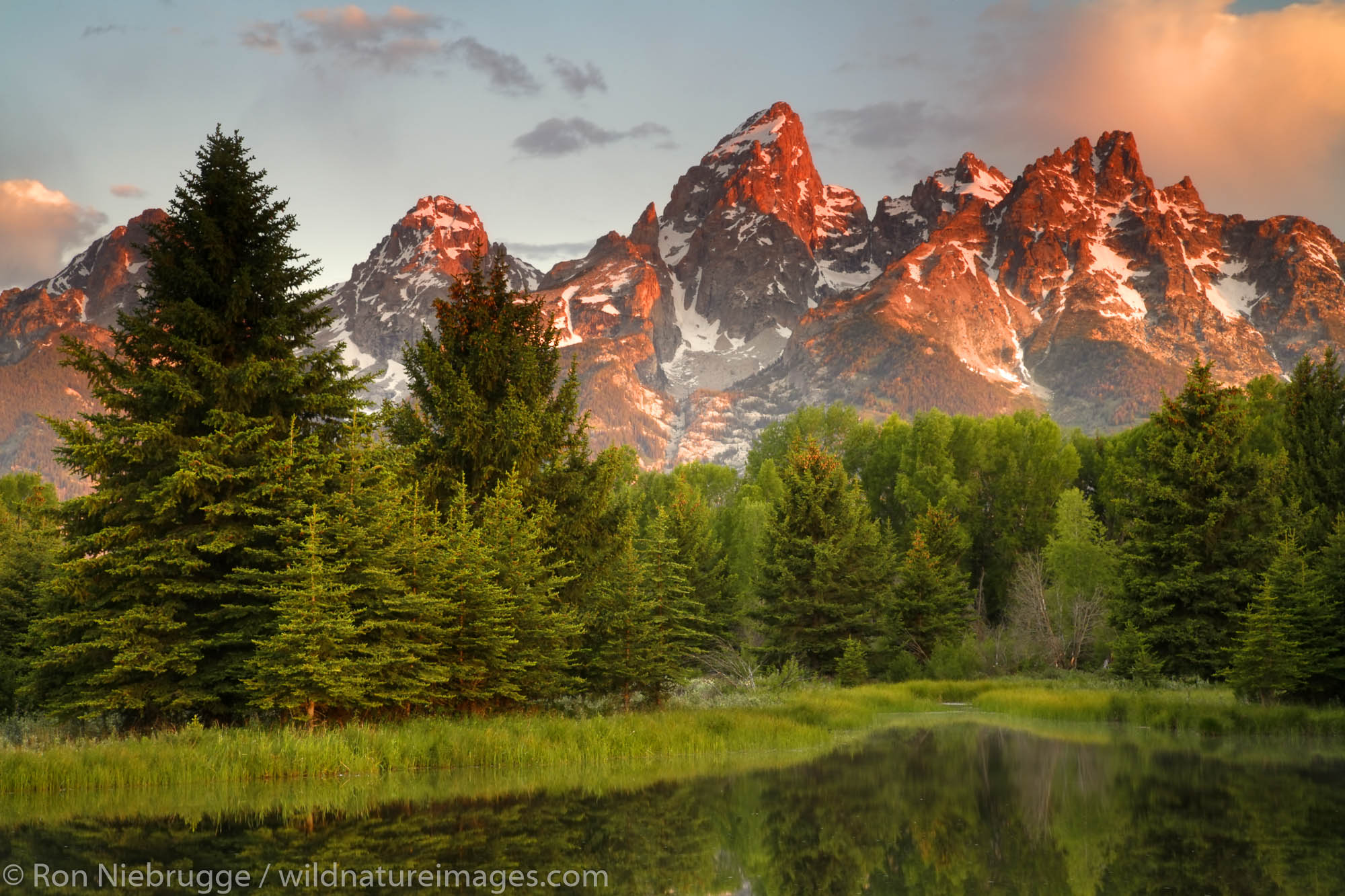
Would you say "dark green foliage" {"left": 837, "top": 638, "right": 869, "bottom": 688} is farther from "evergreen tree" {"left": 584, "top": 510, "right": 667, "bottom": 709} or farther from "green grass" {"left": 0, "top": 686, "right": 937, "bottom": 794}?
"evergreen tree" {"left": 584, "top": 510, "right": 667, "bottom": 709}

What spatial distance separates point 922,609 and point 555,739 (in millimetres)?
30435

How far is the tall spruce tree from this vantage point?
20047 millimetres

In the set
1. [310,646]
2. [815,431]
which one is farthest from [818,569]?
[815,431]

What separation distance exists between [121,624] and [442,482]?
33.7ft

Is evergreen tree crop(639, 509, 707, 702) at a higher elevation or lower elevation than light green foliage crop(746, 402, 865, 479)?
lower

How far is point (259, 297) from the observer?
23516 mm

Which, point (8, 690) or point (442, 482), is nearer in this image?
point (8, 690)

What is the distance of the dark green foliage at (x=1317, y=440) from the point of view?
4372cm

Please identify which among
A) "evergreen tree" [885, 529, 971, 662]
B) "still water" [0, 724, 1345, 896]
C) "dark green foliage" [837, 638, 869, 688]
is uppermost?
"evergreen tree" [885, 529, 971, 662]

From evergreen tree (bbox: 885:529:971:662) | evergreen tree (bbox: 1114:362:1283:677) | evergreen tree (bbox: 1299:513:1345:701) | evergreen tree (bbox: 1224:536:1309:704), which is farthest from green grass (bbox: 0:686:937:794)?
evergreen tree (bbox: 885:529:971:662)

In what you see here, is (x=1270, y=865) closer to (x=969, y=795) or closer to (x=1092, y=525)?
(x=969, y=795)

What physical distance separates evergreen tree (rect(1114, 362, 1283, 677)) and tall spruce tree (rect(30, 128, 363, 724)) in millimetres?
28762

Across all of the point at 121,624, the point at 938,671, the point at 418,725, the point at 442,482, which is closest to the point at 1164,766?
the point at 418,725

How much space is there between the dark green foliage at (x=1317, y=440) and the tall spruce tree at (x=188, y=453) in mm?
39788
